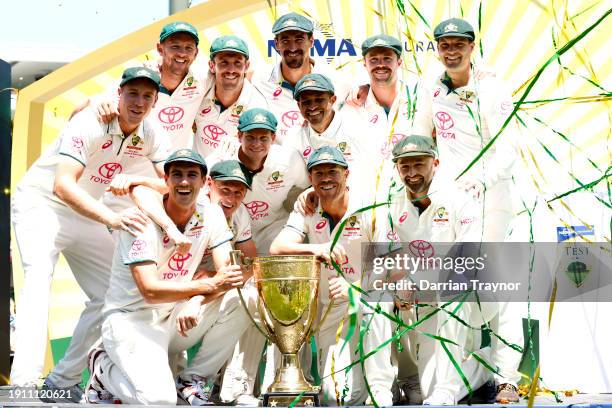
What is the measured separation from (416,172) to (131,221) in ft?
5.12

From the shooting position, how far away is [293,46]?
5625 mm

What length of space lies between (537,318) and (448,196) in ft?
3.65

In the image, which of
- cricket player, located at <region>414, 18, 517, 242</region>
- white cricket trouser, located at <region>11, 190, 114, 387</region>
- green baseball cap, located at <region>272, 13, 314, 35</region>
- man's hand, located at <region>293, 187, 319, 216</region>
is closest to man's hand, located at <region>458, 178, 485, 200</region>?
cricket player, located at <region>414, 18, 517, 242</region>

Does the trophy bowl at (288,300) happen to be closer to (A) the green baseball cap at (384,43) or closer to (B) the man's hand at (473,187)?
(B) the man's hand at (473,187)

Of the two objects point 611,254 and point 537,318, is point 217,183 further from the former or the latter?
point 611,254

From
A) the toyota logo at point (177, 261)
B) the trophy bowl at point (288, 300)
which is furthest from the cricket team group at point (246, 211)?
the trophy bowl at point (288, 300)

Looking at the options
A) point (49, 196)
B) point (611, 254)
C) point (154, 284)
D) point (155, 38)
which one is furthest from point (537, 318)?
point (155, 38)

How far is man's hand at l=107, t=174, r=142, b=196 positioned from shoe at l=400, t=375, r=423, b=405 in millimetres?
1927

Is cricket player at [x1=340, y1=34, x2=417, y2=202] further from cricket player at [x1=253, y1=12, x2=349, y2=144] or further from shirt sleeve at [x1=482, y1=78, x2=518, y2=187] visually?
shirt sleeve at [x1=482, y1=78, x2=518, y2=187]

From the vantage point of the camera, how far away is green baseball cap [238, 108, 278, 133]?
16.8 feet

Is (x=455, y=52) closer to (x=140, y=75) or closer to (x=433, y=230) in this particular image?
(x=433, y=230)

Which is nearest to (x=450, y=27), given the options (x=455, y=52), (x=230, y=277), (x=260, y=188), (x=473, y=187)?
→ (x=455, y=52)

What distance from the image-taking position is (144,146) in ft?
17.6

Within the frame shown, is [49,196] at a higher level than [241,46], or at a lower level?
lower
